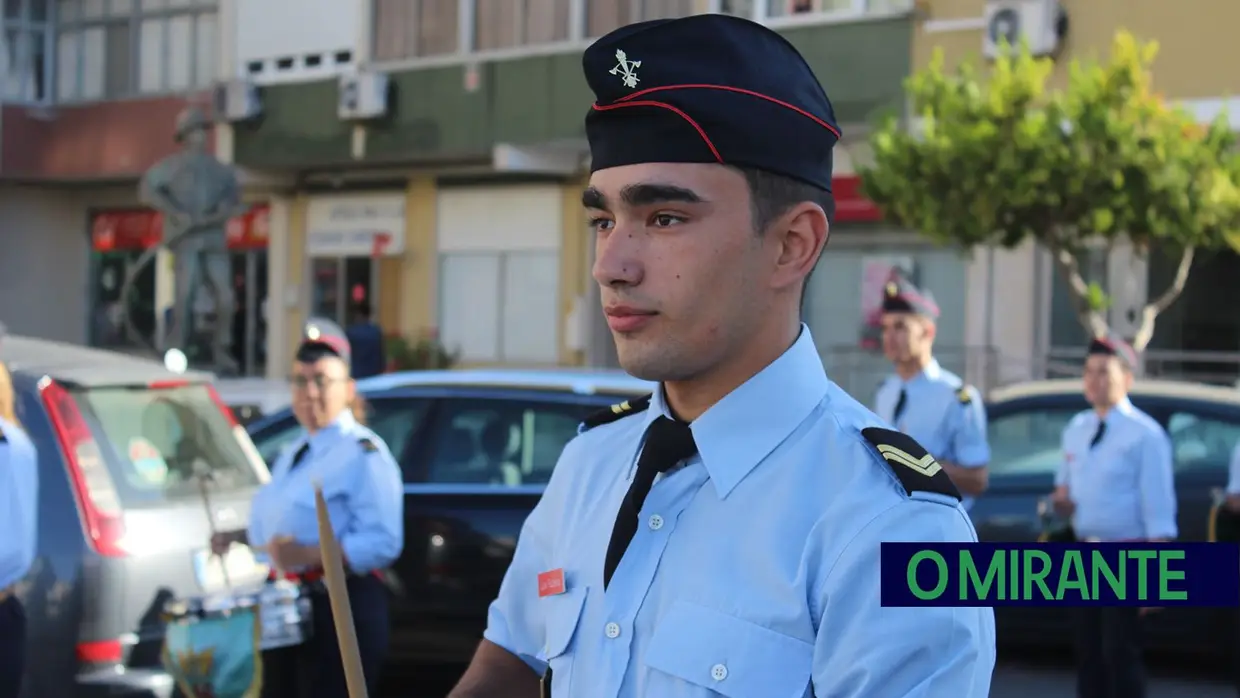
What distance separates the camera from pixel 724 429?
2016 mm

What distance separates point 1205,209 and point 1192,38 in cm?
424

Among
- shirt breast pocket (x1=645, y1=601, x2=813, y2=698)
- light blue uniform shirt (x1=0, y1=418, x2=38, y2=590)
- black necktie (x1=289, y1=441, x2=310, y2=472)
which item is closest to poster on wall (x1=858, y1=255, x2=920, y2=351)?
black necktie (x1=289, y1=441, x2=310, y2=472)

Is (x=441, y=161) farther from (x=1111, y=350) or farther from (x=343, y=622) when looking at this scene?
(x=343, y=622)

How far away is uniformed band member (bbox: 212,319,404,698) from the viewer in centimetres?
542

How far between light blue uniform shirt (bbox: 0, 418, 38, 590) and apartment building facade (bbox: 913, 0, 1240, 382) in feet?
45.0

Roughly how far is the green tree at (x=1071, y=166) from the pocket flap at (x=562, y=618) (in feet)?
42.5

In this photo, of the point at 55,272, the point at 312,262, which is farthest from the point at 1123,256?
the point at 55,272

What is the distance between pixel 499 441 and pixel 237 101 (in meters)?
20.4

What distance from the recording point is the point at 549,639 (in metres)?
2.15

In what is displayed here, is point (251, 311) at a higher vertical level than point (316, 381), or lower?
higher

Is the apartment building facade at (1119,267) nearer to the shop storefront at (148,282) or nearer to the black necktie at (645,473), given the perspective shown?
the shop storefront at (148,282)

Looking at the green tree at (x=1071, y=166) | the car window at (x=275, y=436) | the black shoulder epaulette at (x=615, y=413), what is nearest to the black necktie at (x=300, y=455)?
the car window at (x=275, y=436)

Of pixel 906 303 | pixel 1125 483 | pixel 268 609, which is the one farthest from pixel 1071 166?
pixel 268 609

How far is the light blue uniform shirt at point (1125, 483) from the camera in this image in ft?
22.8
